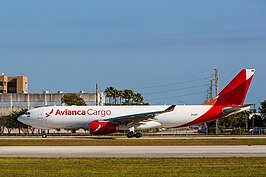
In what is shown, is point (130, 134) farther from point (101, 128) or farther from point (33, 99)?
point (33, 99)

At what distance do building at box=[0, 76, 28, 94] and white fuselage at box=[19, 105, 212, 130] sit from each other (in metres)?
88.2

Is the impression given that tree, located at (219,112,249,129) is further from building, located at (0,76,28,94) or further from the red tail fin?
building, located at (0,76,28,94)

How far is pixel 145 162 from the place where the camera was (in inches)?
1098

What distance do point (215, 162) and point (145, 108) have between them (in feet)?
122

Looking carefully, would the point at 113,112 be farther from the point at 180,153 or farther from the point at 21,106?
the point at 21,106

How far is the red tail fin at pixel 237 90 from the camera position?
6359 centimetres

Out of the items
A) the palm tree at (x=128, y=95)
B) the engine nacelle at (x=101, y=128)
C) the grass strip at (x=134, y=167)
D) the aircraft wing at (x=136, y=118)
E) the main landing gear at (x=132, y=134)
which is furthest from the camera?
the palm tree at (x=128, y=95)

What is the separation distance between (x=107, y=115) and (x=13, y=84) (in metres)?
96.7

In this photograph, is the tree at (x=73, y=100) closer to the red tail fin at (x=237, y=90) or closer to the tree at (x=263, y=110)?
the tree at (x=263, y=110)

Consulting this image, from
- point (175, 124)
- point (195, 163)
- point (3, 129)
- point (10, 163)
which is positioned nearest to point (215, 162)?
point (195, 163)

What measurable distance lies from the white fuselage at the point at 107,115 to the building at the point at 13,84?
8817 centimetres

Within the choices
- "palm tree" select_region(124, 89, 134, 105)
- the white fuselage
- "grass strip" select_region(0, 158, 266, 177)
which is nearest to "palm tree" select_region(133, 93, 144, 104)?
"palm tree" select_region(124, 89, 134, 105)

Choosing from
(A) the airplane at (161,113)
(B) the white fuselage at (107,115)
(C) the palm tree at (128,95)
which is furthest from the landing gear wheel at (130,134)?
(C) the palm tree at (128,95)

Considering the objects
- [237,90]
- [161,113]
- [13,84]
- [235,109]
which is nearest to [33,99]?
[13,84]
